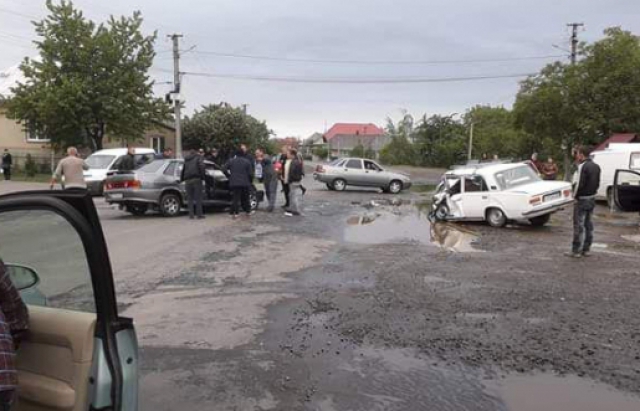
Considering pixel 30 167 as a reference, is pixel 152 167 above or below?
above

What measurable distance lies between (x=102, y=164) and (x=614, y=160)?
18.6 m

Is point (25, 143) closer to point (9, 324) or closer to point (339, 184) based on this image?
point (339, 184)

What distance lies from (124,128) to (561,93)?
2357 cm

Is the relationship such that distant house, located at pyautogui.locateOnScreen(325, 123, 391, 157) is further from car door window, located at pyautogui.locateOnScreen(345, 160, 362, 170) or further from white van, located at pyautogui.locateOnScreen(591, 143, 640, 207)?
white van, located at pyautogui.locateOnScreen(591, 143, 640, 207)

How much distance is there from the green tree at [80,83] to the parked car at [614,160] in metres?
24.0

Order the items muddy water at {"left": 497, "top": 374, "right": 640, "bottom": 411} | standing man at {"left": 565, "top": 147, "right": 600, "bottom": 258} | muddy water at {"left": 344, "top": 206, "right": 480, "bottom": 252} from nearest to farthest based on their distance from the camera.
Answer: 1. muddy water at {"left": 497, "top": 374, "right": 640, "bottom": 411}
2. standing man at {"left": 565, "top": 147, "right": 600, "bottom": 258}
3. muddy water at {"left": 344, "top": 206, "right": 480, "bottom": 252}

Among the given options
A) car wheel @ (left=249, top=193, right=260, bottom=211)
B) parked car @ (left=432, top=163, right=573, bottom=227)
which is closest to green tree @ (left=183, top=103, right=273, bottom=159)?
car wheel @ (left=249, top=193, right=260, bottom=211)

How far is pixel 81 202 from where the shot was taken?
106 inches

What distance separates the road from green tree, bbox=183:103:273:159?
32.6 m

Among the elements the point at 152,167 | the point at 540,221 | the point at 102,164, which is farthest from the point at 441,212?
the point at 102,164

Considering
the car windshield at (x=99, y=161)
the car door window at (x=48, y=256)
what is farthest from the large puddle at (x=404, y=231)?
the car windshield at (x=99, y=161)

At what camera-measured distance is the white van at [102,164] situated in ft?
73.3

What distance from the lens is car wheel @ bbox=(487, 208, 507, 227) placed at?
14953 mm

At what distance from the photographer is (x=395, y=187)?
27.8m
